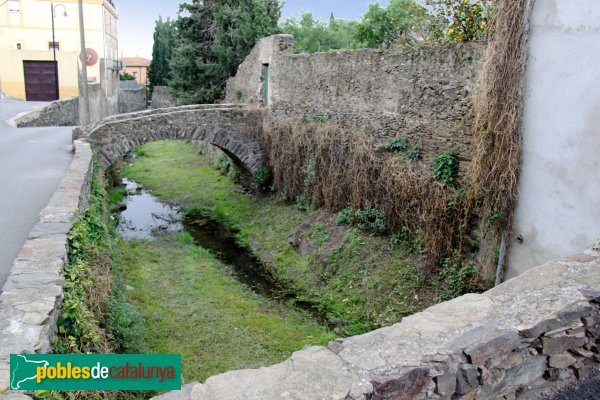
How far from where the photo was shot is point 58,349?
3756 mm

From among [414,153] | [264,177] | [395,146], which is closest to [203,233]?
[264,177]

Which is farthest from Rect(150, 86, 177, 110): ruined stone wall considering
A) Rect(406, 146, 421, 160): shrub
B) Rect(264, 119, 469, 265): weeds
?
Rect(406, 146, 421, 160): shrub

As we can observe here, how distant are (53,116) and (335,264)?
A: 1428cm

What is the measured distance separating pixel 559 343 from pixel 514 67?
4040 mm

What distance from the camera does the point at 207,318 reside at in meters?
8.95

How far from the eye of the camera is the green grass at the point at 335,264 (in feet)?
28.1

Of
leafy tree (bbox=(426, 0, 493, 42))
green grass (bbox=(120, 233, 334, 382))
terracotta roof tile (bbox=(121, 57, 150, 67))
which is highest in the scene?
terracotta roof tile (bbox=(121, 57, 150, 67))

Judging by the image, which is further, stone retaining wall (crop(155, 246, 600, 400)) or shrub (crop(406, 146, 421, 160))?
shrub (crop(406, 146, 421, 160))

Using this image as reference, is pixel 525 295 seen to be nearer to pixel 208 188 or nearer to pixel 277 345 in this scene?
pixel 277 345

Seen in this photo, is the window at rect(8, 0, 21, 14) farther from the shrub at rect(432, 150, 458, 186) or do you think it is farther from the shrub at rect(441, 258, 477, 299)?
the shrub at rect(441, 258, 477, 299)

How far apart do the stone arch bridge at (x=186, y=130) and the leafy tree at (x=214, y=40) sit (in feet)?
16.5

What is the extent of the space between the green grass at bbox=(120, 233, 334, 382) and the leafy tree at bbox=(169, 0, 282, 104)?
10878mm

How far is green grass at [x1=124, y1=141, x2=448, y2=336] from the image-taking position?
8570mm

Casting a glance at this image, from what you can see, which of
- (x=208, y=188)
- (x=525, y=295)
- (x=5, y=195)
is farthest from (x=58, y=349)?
(x=208, y=188)
